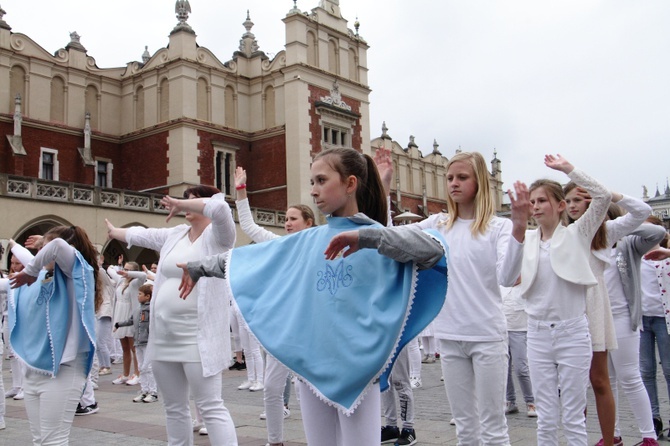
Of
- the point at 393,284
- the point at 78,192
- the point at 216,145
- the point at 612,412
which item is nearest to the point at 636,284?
the point at 612,412

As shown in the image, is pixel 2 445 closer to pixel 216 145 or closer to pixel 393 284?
pixel 393 284

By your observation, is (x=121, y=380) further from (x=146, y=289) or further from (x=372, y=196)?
(x=372, y=196)

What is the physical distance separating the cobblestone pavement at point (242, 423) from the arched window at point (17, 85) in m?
22.2

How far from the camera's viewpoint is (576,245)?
4.50 meters

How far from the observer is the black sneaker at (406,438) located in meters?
5.70

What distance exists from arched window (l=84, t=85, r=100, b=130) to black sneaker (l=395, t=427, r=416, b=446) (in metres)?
29.0

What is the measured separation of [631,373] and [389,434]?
213 cm

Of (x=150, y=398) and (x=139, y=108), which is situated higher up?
(x=139, y=108)

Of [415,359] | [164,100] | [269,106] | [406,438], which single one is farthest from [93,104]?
[406,438]

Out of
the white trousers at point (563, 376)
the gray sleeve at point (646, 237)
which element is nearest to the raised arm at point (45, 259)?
the white trousers at point (563, 376)

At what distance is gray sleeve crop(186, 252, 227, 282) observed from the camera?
3.24 meters

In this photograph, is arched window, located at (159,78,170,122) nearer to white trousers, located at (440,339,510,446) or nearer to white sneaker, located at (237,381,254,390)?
white sneaker, located at (237,381,254,390)

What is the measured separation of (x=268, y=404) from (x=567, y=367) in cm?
242

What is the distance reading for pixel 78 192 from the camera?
21.7 m
